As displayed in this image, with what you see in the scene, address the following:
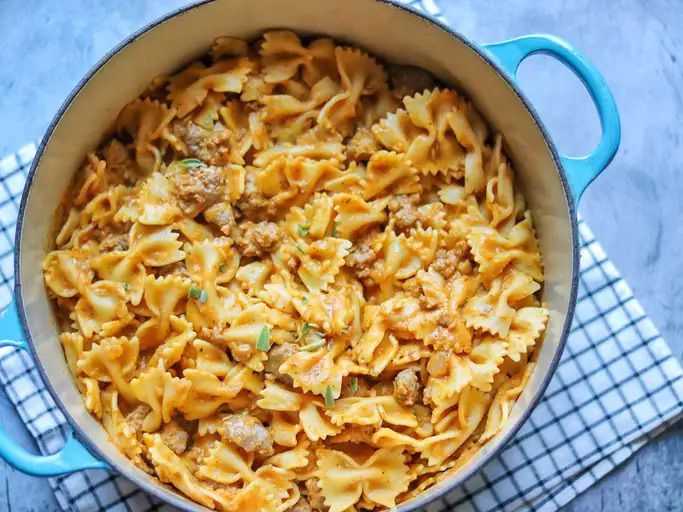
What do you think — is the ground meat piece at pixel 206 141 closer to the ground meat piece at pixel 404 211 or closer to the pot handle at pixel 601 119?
the ground meat piece at pixel 404 211

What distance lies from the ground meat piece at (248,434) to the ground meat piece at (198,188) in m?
0.88

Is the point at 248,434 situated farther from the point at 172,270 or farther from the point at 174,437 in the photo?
the point at 172,270

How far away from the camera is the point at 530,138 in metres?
3.60

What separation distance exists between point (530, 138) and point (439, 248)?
0.59m

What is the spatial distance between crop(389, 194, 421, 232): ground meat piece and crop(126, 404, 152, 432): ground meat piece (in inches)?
50.2

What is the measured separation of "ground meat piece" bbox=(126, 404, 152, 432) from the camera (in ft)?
12.1

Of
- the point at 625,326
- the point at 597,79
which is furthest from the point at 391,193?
the point at 625,326

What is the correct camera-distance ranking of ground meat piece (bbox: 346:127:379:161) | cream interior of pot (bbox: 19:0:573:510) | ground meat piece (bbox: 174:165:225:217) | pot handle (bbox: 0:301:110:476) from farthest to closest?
ground meat piece (bbox: 346:127:379:161), ground meat piece (bbox: 174:165:225:217), cream interior of pot (bbox: 19:0:573:510), pot handle (bbox: 0:301:110:476)

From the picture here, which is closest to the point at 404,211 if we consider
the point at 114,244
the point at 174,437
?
the point at 114,244

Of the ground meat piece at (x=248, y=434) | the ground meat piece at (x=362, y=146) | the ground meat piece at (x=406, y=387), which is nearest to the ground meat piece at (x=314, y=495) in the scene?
the ground meat piece at (x=248, y=434)

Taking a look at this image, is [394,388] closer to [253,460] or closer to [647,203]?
[253,460]

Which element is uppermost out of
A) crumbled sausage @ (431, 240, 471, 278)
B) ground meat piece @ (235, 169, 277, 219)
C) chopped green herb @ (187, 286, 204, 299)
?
ground meat piece @ (235, 169, 277, 219)

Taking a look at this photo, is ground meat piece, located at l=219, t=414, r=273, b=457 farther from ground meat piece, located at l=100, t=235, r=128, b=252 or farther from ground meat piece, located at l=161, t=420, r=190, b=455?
ground meat piece, located at l=100, t=235, r=128, b=252

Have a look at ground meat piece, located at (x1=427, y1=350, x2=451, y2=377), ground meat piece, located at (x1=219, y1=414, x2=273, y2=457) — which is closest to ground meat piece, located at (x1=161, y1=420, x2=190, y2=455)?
ground meat piece, located at (x1=219, y1=414, x2=273, y2=457)
